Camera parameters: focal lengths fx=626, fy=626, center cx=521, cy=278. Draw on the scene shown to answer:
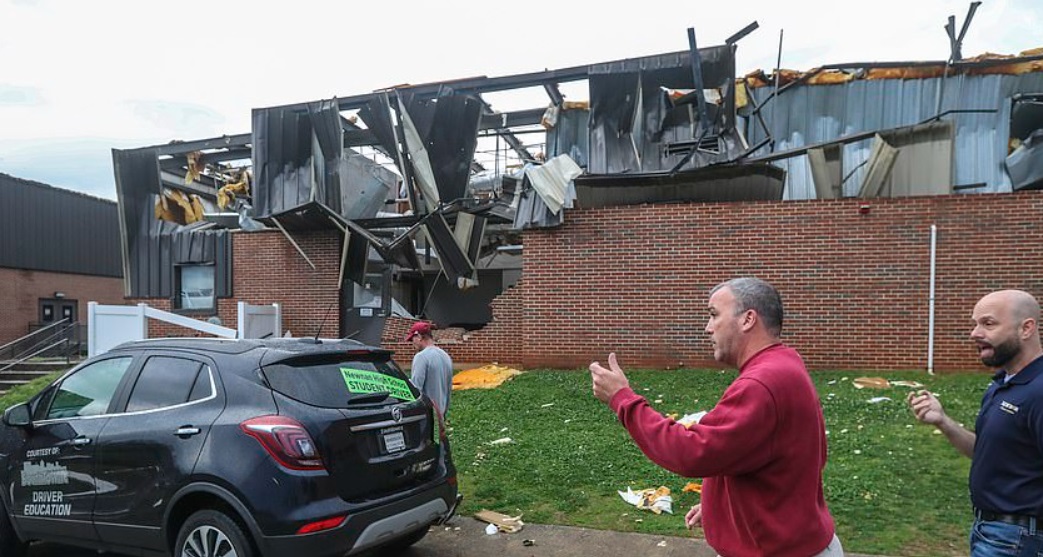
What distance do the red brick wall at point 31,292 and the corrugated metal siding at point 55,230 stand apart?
0.27 metres

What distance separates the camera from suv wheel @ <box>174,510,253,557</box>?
3510mm

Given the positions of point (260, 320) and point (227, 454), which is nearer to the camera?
point (227, 454)

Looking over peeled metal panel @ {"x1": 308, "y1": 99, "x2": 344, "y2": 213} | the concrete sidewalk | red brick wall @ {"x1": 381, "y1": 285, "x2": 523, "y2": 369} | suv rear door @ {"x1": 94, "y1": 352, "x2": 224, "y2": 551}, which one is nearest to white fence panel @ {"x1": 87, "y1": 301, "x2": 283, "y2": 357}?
peeled metal panel @ {"x1": 308, "y1": 99, "x2": 344, "y2": 213}

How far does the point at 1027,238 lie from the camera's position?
909cm

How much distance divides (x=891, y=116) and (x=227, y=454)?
1241 centimetres

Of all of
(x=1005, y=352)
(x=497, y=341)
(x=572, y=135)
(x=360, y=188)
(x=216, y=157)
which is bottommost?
(x=497, y=341)

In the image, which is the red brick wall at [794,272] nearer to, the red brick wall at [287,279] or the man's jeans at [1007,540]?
the red brick wall at [287,279]

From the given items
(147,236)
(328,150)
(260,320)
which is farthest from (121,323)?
(328,150)

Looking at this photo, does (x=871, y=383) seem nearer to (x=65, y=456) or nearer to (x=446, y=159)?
(x=446, y=159)

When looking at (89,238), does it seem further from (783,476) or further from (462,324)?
(783,476)

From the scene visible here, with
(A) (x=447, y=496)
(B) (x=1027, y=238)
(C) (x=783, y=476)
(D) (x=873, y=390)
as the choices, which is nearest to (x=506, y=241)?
(D) (x=873, y=390)

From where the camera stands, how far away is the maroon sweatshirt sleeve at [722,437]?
1905mm

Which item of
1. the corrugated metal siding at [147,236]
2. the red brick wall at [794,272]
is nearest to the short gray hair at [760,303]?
the red brick wall at [794,272]

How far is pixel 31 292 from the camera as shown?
72.6ft
